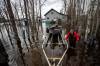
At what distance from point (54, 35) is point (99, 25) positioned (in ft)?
22.1

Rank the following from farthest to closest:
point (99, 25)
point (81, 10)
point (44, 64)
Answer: point (81, 10)
point (99, 25)
point (44, 64)

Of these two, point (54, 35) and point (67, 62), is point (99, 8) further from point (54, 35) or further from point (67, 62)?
point (67, 62)

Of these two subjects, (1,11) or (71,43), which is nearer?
(71,43)

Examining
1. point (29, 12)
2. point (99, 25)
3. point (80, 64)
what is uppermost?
point (29, 12)

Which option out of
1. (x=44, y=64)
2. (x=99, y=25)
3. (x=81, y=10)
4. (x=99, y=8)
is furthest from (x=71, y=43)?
(x=81, y=10)

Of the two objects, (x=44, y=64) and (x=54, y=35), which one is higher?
(x=54, y=35)

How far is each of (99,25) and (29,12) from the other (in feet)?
32.8

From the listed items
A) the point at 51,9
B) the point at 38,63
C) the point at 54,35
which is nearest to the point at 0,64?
the point at 38,63

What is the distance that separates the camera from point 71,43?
7.44m

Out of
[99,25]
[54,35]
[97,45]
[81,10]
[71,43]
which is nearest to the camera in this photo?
[71,43]

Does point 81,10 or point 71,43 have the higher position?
point 81,10

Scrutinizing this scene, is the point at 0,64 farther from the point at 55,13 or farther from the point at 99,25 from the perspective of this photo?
the point at 55,13

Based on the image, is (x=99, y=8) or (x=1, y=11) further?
(x=1, y=11)

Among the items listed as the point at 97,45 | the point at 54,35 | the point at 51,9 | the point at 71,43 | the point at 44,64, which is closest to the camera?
the point at 44,64
